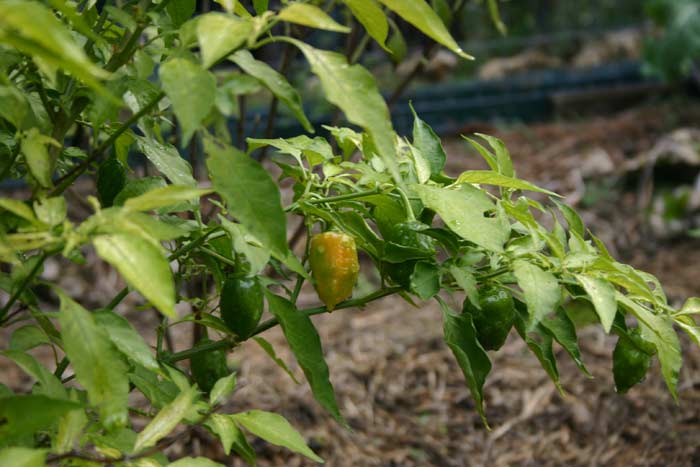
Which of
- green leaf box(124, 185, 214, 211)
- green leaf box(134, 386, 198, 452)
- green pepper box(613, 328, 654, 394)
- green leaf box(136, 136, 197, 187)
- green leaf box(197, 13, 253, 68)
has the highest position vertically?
green leaf box(197, 13, 253, 68)

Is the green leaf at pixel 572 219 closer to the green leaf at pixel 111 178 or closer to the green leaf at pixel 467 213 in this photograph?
the green leaf at pixel 467 213

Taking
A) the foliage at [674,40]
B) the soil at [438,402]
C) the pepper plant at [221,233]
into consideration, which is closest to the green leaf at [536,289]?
the pepper plant at [221,233]

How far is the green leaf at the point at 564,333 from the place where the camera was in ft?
3.16

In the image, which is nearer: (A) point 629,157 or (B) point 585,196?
(B) point 585,196

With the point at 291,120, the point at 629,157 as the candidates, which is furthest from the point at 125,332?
the point at 629,157

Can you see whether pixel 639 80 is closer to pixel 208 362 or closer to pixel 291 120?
pixel 291 120

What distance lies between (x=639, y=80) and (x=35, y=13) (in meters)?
4.97

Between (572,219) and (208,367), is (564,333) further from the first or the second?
(208,367)

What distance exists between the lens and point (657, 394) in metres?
2.13

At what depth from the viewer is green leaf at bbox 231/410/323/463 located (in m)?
0.86

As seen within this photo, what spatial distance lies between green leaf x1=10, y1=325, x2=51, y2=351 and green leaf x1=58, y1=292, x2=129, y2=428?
0.23 meters

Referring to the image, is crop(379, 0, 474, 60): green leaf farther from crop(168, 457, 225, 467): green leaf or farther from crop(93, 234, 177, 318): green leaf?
crop(168, 457, 225, 467): green leaf

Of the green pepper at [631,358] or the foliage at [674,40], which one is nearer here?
the green pepper at [631,358]

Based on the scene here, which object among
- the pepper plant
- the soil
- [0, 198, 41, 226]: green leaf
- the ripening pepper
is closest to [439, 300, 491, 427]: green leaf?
the pepper plant
